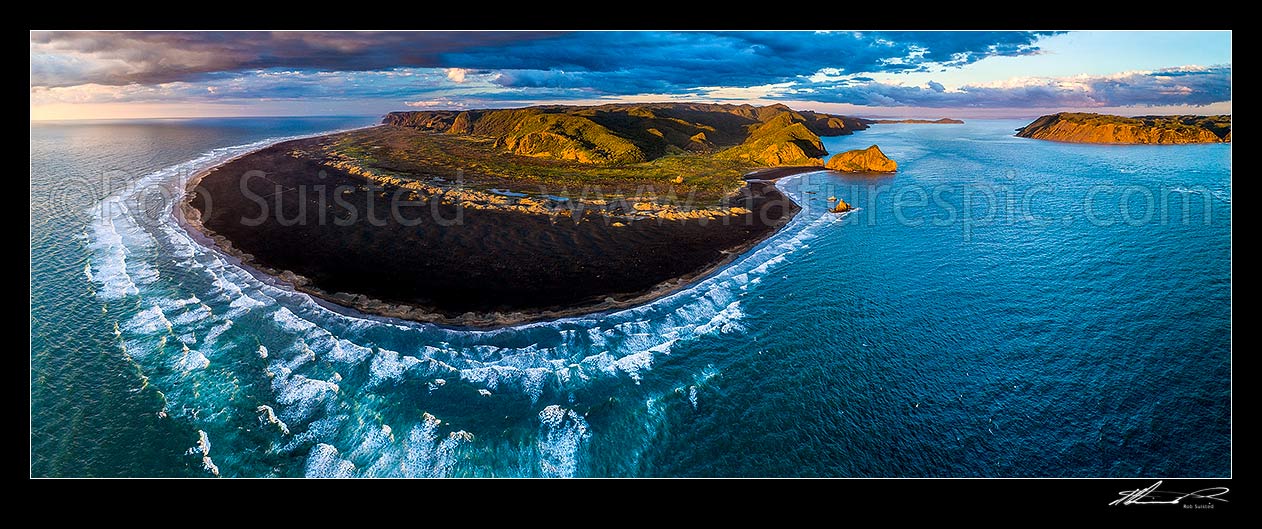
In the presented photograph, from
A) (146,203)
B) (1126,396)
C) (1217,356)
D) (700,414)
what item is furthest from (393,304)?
(146,203)

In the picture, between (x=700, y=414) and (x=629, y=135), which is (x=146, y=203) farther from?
(x=629, y=135)

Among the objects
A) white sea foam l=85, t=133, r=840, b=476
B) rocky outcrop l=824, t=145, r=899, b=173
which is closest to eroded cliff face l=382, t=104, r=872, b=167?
rocky outcrop l=824, t=145, r=899, b=173

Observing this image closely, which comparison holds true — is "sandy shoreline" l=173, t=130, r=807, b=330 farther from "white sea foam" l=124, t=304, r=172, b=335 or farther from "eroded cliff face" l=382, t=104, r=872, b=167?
"eroded cliff face" l=382, t=104, r=872, b=167

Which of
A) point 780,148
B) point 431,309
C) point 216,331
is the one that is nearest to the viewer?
point 216,331

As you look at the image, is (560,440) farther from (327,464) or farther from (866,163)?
(866,163)

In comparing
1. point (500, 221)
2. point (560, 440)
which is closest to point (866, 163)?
point (500, 221)

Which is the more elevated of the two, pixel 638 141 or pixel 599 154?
pixel 638 141
